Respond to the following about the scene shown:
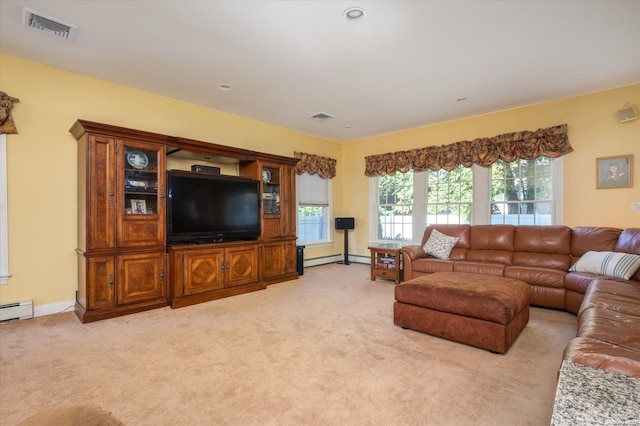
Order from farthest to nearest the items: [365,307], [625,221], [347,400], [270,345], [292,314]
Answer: [625,221], [365,307], [292,314], [270,345], [347,400]

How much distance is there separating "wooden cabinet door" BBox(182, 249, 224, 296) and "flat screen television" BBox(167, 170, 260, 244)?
0.32m

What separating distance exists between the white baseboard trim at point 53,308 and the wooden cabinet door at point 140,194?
39.4 inches

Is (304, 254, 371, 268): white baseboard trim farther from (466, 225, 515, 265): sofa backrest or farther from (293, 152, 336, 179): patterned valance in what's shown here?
(466, 225, 515, 265): sofa backrest

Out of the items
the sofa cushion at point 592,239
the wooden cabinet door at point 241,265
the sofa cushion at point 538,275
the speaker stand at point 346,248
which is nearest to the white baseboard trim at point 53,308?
the wooden cabinet door at point 241,265

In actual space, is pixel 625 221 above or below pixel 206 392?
above

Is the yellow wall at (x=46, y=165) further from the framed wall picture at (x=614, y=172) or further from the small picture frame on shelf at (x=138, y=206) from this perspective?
the framed wall picture at (x=614, y=172)

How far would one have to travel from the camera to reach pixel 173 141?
3980 millimetres

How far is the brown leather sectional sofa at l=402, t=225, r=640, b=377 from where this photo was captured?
5.46ft

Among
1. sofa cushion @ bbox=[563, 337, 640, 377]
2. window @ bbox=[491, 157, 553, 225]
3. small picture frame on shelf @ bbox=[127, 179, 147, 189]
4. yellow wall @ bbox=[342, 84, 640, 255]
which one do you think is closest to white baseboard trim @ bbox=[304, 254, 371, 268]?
window @ bbox=[491, 157, 553, 225]

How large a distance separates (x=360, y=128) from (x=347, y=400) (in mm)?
5099

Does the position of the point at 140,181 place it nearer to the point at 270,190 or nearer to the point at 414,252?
the point at 270,190

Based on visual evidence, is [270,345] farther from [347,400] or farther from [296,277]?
[296,277]

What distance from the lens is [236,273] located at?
448 centimetres

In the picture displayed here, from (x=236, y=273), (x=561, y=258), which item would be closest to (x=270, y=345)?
(x=236, y=273)
